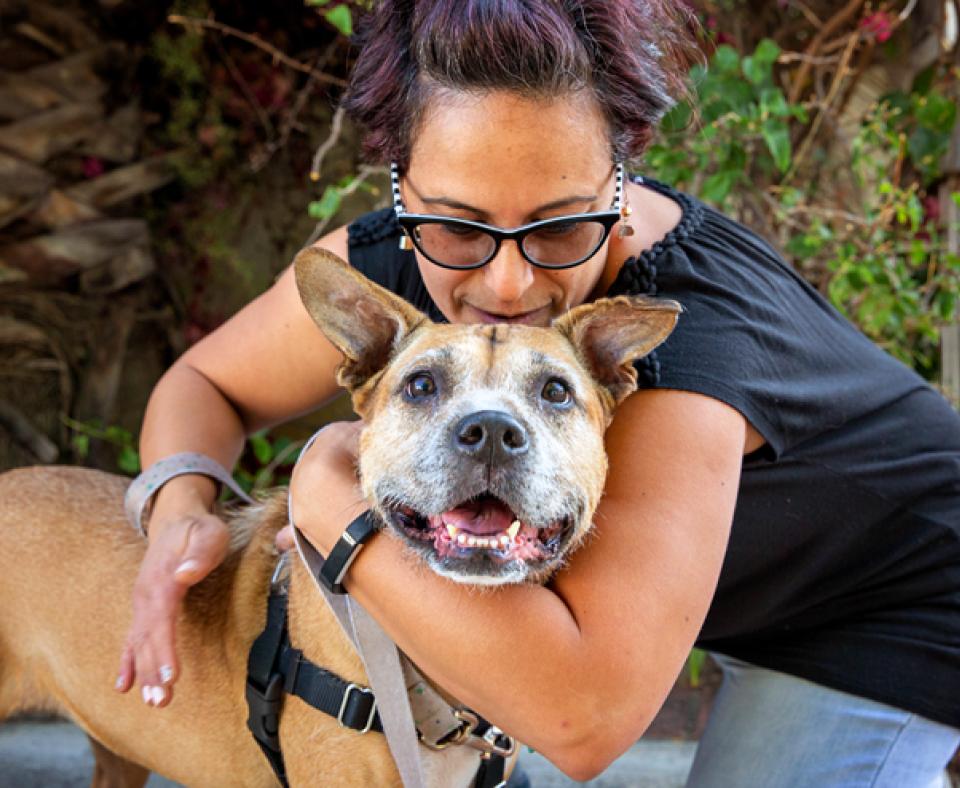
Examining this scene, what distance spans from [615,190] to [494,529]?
77 centimetres

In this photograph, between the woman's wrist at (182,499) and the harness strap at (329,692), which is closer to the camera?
the harness strap at (329,692)

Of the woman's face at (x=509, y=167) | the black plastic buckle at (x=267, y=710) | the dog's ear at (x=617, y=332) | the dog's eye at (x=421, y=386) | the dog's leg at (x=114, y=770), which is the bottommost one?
the dog's leg at (x=114, y=770)

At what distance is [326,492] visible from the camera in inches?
78.1

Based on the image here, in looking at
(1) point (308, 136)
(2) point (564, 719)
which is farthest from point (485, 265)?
(1) point (308, 136)

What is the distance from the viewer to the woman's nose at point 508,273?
6.49 feet

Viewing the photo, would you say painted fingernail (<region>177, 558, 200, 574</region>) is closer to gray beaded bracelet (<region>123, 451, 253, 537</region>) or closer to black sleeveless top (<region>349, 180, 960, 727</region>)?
gray beaded bracelet (<region>123, 451, 253, 537</region>)

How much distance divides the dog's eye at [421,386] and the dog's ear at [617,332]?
0.33 m

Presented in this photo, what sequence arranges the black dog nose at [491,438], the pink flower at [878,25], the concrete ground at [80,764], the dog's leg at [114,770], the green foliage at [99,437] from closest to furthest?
the black dog nose at [491,438] → the dog's leg at [114,770] → the concrete ground at [80,764] → the pink flower at [878,25] → the green foliage at [99,437]

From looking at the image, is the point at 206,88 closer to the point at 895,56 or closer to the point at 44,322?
the point at 44,322

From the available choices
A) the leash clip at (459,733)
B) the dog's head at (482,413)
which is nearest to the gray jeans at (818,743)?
the leash clip at (459,733)

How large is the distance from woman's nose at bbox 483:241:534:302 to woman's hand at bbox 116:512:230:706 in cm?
88

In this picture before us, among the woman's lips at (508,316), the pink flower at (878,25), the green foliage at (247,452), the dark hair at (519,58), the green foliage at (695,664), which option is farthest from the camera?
the green foliage at (247,452)

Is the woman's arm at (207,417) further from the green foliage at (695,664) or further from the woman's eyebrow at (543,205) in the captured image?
the green foliage at (695,664)

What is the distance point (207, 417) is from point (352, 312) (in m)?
0.70
